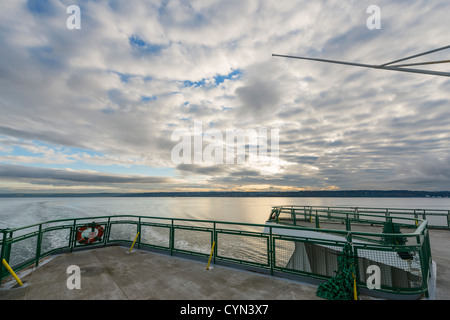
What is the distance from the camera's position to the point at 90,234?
944 centimetres

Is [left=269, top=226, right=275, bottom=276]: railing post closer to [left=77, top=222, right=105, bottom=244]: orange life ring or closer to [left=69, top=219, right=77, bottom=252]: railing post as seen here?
[left=77, top=222, right=105, bottom=244]: orange life ring

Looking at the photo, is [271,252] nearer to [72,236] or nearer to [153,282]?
[153,282]

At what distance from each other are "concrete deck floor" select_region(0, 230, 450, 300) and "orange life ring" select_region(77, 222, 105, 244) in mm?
1272

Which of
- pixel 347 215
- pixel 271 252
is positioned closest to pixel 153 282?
pixel 271 252

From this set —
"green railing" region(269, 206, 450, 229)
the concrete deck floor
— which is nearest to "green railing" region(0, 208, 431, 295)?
the concrete deck floor

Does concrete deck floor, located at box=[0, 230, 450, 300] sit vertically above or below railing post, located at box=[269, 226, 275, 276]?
below

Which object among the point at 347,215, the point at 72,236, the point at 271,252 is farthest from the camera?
the point at 347,215

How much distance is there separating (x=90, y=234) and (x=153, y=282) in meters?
5.22

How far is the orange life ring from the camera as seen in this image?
9258 mm

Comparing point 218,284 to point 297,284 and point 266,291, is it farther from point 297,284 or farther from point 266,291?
point 297,284

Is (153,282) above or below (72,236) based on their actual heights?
below

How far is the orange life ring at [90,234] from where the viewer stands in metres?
9.26
